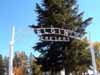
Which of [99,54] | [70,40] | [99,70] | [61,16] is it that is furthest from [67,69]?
[99,54]

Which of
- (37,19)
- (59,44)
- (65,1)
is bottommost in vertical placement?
(59,44)

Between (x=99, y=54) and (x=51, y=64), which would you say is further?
(x=99, y=54)

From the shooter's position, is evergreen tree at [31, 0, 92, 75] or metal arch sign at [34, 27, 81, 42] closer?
metal arch sign at [34, 27, 81, 42]

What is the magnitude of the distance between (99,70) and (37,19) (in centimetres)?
2360

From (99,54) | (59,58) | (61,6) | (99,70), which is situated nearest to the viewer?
(59,58)

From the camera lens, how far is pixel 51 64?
117 ft

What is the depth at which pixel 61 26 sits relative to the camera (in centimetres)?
3669

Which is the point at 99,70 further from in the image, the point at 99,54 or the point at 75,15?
the point at 75,15

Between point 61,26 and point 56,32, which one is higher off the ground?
point 61,26

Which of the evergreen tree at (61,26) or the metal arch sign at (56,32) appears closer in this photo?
the metal arch sign at (56,32)

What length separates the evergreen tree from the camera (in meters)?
35.3

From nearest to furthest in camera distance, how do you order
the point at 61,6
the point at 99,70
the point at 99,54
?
1. the point at 61,6
2. the point at 99,70
3. the point at 99,54

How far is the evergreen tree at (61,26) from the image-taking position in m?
35.3

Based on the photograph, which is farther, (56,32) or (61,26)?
(61,26)
